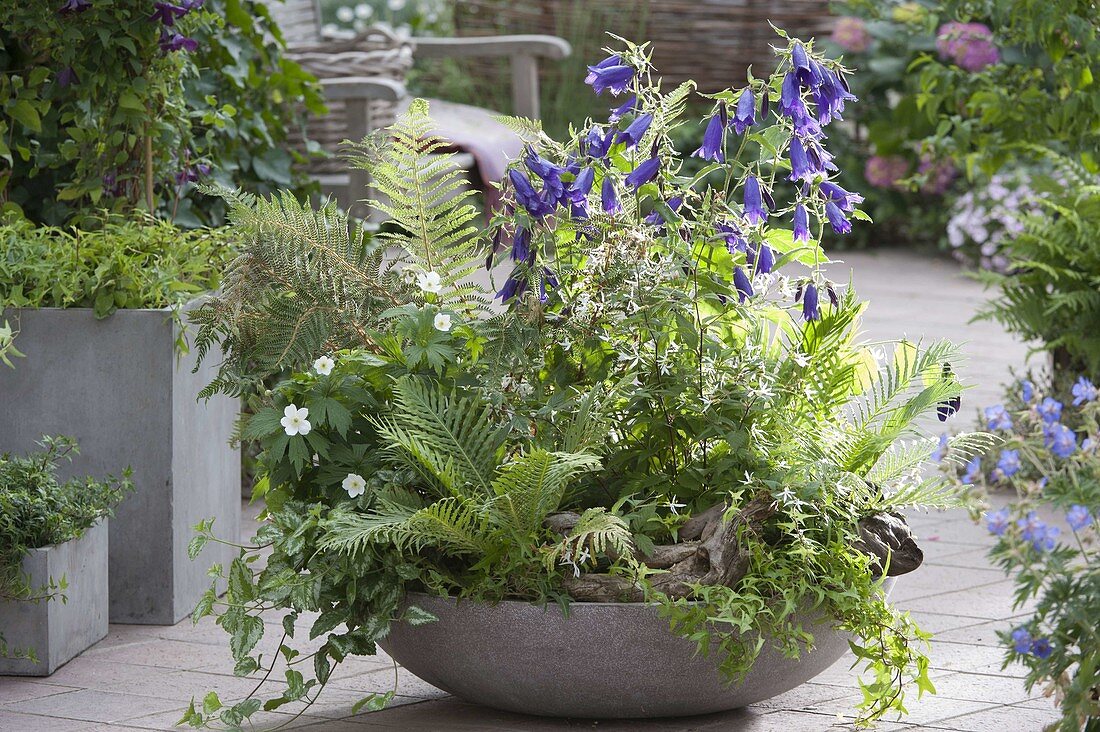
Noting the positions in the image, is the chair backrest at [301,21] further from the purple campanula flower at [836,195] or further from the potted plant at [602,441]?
the purple campanula flower at [836,195]

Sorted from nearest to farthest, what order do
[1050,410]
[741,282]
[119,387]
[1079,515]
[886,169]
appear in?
1. [1079,515]
2. [1050,410]
3. [741,282]
4. [119,387]
5. [886,169]

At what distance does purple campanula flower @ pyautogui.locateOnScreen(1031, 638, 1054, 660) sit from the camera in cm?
197

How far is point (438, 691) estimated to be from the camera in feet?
9.29

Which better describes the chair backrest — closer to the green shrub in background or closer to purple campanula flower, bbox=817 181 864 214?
the green shrub in background

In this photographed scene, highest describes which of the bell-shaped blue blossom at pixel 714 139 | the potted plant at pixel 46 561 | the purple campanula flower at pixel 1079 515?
the bell-shaped blue blossom at pixel 714 139

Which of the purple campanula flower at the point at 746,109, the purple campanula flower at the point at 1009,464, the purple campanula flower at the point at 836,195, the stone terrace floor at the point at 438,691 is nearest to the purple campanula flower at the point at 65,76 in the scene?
the stone terrace floor at the point at 438,691

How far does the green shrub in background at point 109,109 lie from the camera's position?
3543mm

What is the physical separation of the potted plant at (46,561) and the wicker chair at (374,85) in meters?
2.45

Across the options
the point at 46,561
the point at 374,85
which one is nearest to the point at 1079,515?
the point at 46,561

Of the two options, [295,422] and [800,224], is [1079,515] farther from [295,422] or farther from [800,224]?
[295,422]

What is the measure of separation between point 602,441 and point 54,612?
3.99ft

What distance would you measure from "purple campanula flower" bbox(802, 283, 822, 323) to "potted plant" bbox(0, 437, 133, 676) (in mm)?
1483

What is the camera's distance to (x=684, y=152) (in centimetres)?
1022

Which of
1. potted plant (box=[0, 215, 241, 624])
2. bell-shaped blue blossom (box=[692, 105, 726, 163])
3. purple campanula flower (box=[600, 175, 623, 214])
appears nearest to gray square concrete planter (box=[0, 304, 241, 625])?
potted plant (box=[0, 215, 241, 624])
